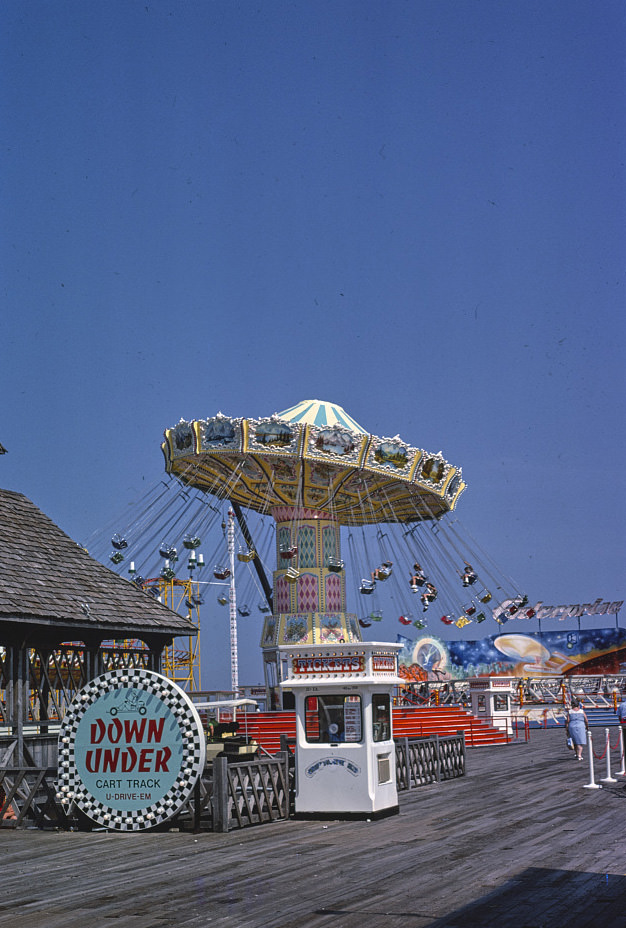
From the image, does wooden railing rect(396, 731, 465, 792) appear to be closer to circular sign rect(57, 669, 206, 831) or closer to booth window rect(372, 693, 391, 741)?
booth window rect(372, 693, 391, 741)

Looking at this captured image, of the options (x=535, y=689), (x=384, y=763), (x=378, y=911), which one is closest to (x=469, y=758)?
(x=384, y=763)

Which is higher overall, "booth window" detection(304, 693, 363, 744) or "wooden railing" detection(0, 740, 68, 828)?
"booth window" detection(304, 693, 363, 744)

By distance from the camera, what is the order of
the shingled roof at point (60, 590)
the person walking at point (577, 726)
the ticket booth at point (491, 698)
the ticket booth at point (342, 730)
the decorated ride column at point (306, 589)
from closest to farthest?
the ticket booth at point (342, 730) < the shingled roof at point (60, 590) < the person walking at point (577, 726) < the decorated ride column at point (306, 589) < the ticket booth at point (491, 698)

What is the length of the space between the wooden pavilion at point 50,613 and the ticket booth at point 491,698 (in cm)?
1881

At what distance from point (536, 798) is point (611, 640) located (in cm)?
6257

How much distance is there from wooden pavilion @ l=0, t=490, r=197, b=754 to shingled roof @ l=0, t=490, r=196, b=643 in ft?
0.06

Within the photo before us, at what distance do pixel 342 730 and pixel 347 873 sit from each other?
4515 millimetres

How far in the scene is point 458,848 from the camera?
462 inches

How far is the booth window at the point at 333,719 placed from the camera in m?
14.7

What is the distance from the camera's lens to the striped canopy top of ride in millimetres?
A: 37969

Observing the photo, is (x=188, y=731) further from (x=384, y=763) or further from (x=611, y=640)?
(x=611, y=640)

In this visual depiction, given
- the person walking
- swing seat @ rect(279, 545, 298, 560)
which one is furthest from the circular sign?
swing seat @ rect(279, 545, 298, 560)

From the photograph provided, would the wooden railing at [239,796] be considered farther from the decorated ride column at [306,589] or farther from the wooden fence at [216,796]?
the decorated ride column at [306,589]

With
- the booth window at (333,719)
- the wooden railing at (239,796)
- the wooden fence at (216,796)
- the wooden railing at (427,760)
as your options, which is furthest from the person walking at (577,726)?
the wooden railing at (239,796)
